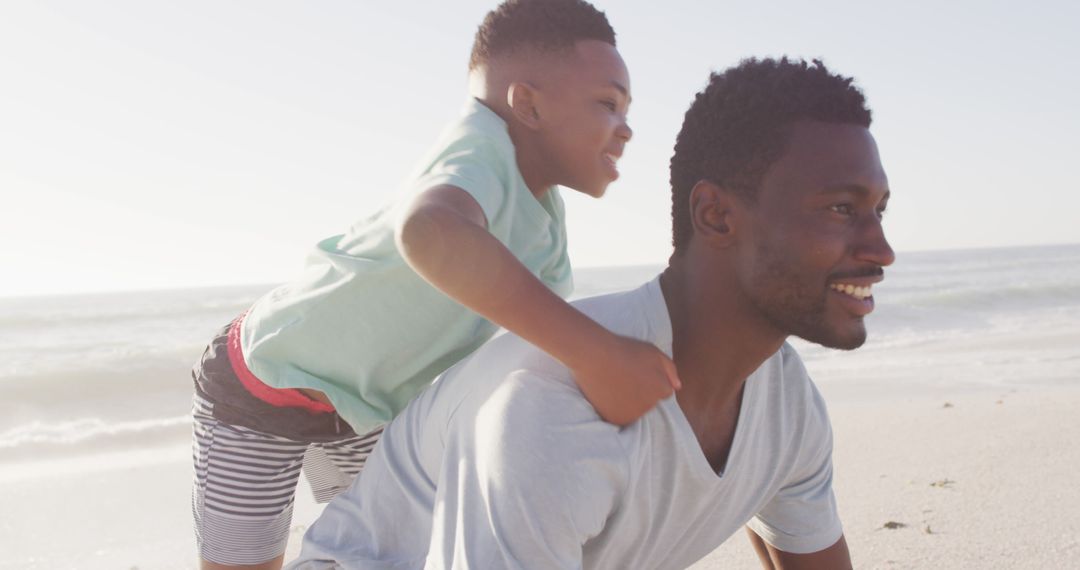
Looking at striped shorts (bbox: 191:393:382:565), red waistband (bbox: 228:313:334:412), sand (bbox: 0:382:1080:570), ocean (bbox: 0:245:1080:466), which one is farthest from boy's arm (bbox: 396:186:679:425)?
ocean (bbox: 0:245:1080:466)

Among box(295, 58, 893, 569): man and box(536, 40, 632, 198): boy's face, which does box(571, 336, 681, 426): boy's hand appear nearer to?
box(295, 58, 893, 569): man

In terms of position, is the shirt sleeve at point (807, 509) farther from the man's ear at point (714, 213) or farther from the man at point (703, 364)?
the man's ear at point (714, 213)

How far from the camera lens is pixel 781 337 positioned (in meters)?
1.90

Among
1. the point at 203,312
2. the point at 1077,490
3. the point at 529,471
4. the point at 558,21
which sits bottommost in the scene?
the point at 203,312

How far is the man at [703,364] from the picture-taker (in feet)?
5.47

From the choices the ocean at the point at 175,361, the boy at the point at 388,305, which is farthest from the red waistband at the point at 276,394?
the ocean at the point at 175,361

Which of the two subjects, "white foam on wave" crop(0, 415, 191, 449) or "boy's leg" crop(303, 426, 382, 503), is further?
"white foam on wave" crop(0, 415, 191, 449)

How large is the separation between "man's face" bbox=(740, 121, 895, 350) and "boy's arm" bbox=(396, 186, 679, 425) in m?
0.30

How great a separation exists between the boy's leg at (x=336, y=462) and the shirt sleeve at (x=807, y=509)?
40.9 inches

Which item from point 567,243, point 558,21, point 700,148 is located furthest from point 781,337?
point 558,21

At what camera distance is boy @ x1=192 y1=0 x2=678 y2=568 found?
2.30 m

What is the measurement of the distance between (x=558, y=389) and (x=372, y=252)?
32.6 inches

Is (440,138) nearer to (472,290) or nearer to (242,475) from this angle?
(472,290)

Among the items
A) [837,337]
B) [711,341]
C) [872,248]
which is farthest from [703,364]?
[872,248]
